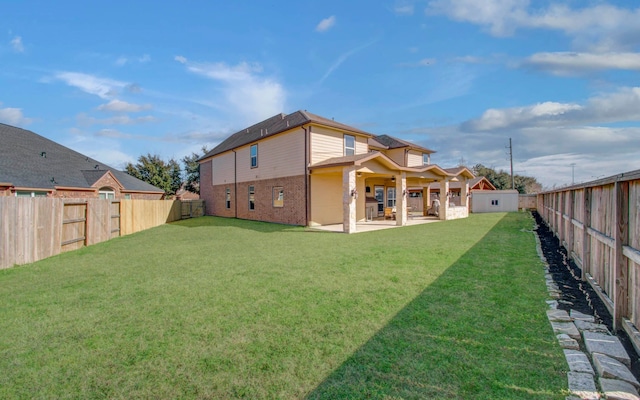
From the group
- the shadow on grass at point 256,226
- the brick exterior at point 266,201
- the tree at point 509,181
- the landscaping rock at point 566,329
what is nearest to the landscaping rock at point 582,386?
the landscaping rock at point 566,329

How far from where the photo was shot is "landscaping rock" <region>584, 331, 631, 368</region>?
2.62 m

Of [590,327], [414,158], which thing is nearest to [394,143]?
[414,158]

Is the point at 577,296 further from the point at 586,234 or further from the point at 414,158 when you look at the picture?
the point at 414,158

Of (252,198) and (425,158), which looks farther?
(425,158)

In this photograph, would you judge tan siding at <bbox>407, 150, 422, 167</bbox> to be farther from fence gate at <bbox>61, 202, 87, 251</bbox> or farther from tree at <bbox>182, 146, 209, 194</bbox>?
tree at <bbox>182, 146, 209, 194</bbox>

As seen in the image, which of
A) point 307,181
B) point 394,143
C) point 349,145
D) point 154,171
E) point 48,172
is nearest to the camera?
point 307,181

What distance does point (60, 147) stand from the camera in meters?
23.5

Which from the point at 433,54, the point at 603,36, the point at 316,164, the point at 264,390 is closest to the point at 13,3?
the point at 316,164

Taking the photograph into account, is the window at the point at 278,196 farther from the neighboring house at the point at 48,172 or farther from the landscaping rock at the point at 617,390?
the landscaping rock at the point at 617,390

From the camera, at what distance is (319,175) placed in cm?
1494

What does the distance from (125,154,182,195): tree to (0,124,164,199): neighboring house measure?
33.9ft

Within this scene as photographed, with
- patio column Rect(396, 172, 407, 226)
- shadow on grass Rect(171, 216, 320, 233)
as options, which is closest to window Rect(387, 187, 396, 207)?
patio column Rect(396, 172, 407, 226)

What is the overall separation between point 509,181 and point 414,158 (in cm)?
3002

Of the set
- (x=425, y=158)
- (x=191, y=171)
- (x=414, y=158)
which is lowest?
(x=414, y=158)
